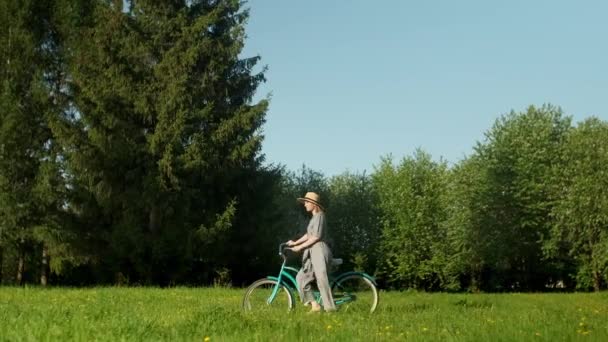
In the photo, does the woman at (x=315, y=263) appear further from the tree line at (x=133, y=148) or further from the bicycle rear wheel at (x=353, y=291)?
the tree line at (x=133, y=148)

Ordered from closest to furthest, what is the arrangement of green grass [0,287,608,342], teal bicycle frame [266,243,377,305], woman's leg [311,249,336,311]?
1. green grass [0,287,608,342]
2. woman's leg [311,249,336,311]
3. teal bicycle frame [266,243,377,305]

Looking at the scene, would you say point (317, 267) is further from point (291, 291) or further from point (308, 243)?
point (291, 291)

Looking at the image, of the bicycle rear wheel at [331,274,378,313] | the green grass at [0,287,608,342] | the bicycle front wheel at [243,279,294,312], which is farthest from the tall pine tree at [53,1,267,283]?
the green grass at [0,287,608,342]

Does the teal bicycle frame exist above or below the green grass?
above

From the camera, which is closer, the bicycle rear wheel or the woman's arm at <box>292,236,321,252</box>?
the woman's arm at <box>292,236,321,252</box>

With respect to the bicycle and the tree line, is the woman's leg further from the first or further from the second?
the tree line

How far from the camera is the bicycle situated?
11422mm

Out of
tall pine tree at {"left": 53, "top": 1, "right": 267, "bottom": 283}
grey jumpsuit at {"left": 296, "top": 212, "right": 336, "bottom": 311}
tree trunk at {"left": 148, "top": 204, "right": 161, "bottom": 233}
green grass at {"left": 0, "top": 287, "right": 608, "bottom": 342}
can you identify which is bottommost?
green grass at {"left": 0, "top": 287, "right": 608, "bottom": 342}

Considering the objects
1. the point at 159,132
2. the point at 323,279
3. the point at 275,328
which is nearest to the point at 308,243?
the point at 323,279

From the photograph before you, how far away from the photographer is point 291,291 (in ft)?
37.9

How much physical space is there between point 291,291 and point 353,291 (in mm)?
997

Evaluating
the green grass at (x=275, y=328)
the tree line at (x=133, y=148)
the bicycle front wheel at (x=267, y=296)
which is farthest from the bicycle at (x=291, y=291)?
the tree line at (x=133, y=148)

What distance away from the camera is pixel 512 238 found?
43281 mm

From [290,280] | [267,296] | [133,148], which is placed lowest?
[267,296]
